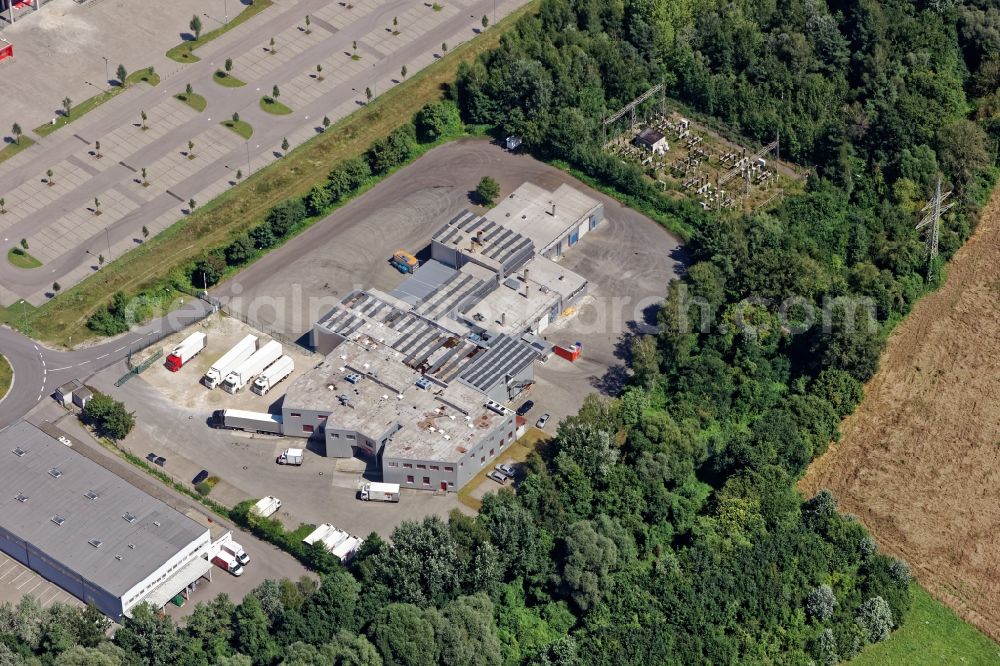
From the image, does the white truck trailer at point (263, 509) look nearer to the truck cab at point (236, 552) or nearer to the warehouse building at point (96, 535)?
the truck cab at point (236, 552)

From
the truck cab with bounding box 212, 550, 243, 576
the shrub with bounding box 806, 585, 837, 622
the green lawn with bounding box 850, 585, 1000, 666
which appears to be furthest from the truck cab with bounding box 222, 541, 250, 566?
the green lawn with bounding box 850, 585, 1000, 666

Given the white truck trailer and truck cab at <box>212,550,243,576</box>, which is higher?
the white truck trailer

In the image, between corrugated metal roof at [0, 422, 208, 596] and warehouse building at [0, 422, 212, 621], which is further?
corrugated metal roof at [0, 422, 208, 596]

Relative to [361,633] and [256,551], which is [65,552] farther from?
[361,633]

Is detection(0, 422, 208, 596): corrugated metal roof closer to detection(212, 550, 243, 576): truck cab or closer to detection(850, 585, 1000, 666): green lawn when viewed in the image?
detection(212, 550, 243, 576): truck cab

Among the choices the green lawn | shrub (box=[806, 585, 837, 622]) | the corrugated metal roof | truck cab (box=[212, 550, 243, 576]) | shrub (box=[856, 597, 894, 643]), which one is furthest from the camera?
shrub (box=[806, 585, 837, 622])
